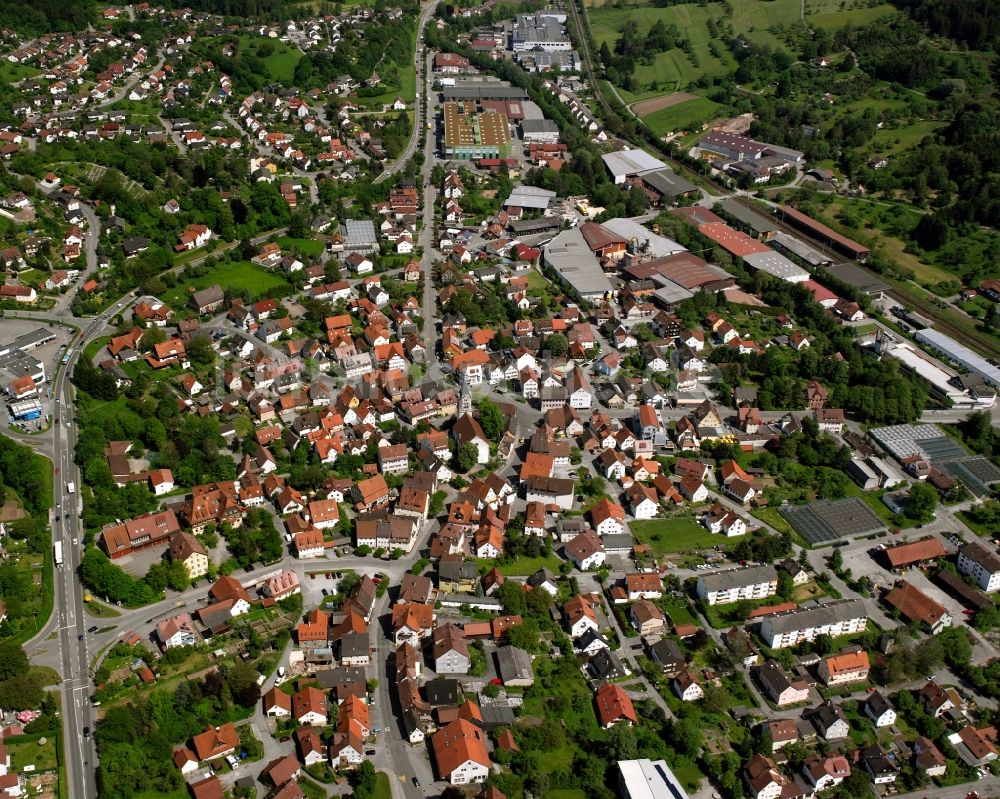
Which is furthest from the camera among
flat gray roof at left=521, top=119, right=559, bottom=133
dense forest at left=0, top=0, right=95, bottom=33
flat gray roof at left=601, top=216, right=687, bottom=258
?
dense forest at left=0, top=0, right=95, bottom=33

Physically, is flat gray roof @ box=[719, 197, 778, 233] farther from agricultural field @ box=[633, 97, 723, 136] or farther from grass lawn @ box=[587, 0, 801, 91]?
grass lawn @ box=[587, 0, 801, 91]

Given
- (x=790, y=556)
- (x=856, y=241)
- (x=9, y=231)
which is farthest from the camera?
(x=856, y=241)

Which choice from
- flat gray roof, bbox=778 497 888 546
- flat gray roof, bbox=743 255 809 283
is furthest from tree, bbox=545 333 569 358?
flat gray roof, bbox=743 255 809 283

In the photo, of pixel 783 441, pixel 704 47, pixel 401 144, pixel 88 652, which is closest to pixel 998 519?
pixel 783 441

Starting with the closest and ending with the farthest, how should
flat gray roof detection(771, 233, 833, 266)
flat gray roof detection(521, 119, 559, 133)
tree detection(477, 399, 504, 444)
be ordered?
tree detection(477, 399, 504, 444) → flat gray roof detection(771, 233, 833, 266) → flat gray roof detection(521, 119, 559, 133)

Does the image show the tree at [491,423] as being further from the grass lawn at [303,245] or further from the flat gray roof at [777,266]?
the flat gray roof at [777,266]

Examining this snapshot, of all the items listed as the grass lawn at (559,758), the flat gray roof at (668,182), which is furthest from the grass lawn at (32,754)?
the flat gray roof at (668,182)

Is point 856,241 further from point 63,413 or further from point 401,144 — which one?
point 63,413
